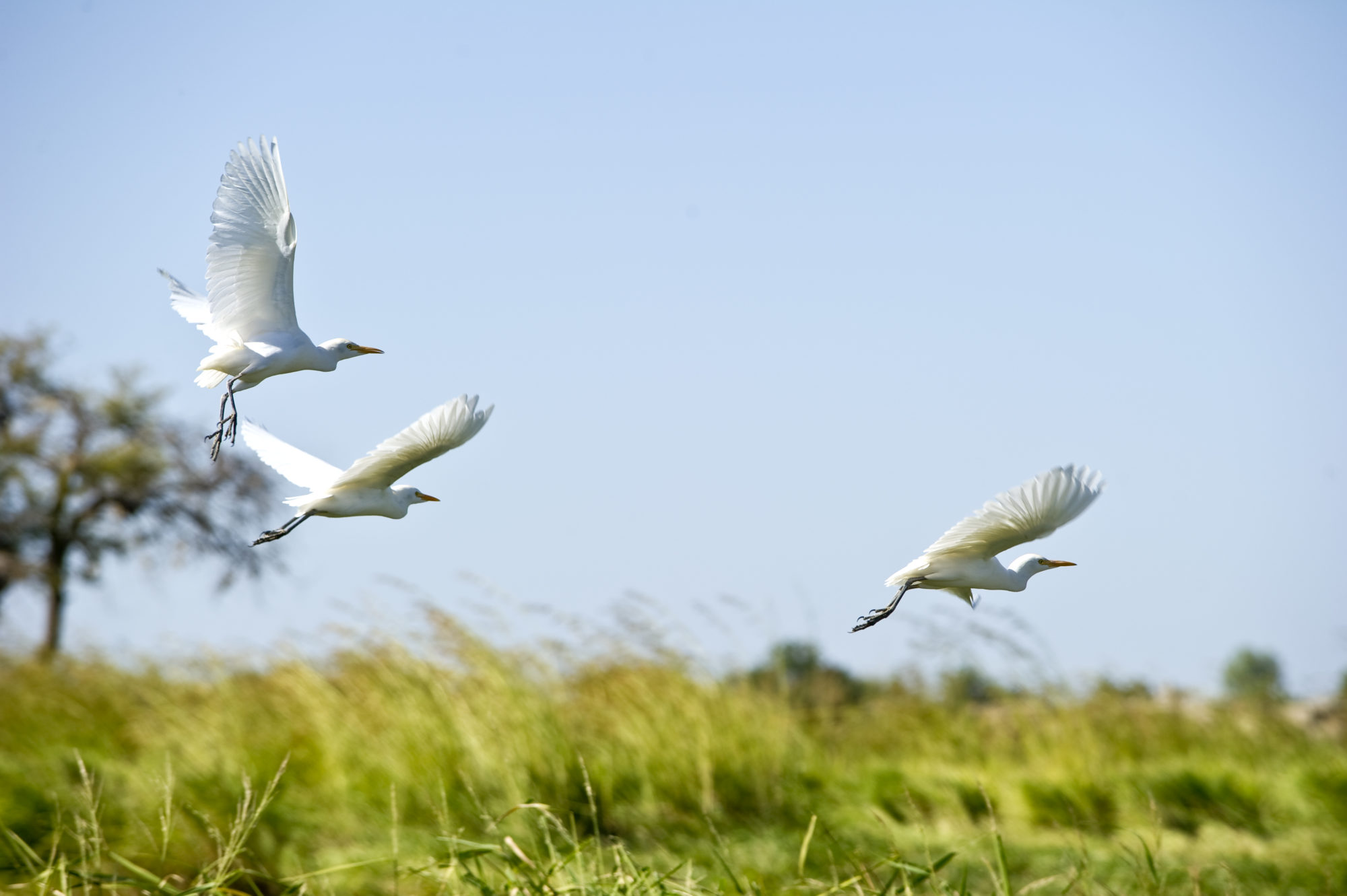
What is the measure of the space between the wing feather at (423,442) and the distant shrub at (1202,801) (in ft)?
29.5

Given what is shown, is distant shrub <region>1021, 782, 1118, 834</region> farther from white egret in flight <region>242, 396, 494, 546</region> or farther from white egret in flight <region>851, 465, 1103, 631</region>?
white egret in flight <region>242, 396, 494, 546</region>

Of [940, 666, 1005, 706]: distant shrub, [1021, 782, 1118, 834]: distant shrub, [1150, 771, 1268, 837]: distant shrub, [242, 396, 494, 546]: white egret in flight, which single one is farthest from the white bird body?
[940, 666, 1005, 706]: distant shrub

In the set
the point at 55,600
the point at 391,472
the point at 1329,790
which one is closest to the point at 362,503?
the point at 391,472

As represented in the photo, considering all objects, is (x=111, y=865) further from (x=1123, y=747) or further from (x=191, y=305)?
(x=1123, y=747)

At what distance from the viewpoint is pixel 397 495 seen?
104cm

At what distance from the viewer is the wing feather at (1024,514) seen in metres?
0.99

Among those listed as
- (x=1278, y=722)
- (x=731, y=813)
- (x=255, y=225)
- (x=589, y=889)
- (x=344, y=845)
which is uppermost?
(x=255, y=225)

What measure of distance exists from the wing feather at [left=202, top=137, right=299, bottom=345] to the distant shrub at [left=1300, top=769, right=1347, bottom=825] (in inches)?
352

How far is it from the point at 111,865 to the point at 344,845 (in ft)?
5.50

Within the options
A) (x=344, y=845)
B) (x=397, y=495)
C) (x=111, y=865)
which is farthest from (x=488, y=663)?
(x=397, y=495)

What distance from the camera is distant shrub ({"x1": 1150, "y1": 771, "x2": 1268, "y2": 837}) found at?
28.8ft

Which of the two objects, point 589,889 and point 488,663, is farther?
point 488,663

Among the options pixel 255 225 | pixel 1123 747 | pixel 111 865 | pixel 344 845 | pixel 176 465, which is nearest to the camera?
pixel 255 225

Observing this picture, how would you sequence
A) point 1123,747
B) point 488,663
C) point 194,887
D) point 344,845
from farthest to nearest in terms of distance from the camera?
point 1123,747
point 488,663
point 344,845
point 194,887
